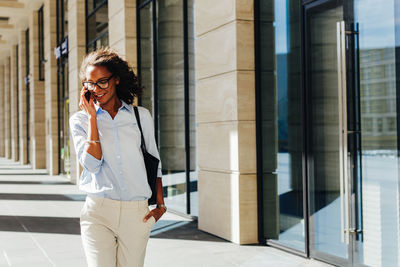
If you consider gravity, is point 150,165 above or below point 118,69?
below

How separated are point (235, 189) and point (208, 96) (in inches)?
57.5

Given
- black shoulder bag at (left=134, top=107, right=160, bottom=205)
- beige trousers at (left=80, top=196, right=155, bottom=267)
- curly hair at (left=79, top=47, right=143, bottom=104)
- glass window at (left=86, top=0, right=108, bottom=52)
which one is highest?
glass window at (left=86, top=0, right=108, bottom=52)

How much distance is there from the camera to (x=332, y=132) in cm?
554

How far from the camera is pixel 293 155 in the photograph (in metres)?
6.21

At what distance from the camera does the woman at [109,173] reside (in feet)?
8.71

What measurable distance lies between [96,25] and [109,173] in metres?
12.1

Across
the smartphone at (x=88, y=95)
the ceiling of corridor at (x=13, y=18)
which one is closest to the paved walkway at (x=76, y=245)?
the smartphone at (x=88, y=95)

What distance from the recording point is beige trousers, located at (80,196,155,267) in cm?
265

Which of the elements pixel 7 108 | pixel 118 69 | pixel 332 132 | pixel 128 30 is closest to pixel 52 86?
pixel 128 30

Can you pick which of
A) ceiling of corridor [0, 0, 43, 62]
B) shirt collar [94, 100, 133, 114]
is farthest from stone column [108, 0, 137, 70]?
ceiling of corridor [0, 0, 43, 62]

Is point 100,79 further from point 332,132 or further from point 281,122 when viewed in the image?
point 281,122

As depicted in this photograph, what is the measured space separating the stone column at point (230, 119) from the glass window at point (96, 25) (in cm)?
631

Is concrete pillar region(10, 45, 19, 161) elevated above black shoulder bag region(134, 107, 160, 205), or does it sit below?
above

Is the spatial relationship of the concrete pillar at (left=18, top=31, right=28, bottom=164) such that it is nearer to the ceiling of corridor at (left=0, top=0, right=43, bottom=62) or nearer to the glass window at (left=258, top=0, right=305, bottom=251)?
the ceiling of corridor at (left=0, top=0, right=43, bottom=62)
